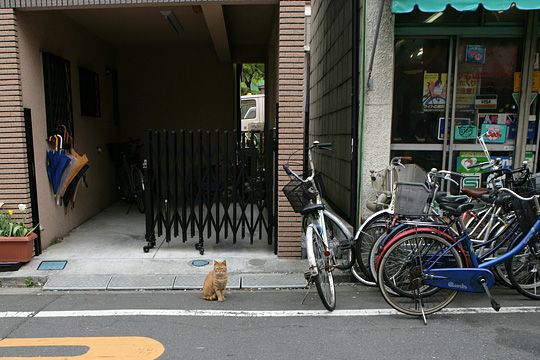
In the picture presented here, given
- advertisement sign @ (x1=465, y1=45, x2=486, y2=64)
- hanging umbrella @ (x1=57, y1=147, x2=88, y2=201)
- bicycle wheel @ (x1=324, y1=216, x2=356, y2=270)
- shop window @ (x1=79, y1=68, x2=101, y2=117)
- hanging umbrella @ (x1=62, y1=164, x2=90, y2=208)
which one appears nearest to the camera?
bicycle wheel @ (x1=324, y1=216, x2=356, y2=270)

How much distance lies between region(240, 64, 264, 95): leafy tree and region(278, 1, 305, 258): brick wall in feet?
55.3

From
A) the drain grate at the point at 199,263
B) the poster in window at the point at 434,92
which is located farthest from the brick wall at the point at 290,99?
the poster in window at the point at 434,92

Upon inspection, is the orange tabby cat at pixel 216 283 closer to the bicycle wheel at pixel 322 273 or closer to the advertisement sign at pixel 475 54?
the bicycle wheel at pixel 322 273

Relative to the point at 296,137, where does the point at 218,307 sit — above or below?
below

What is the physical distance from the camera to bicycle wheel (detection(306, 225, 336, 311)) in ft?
13.3

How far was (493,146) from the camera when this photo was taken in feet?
18.5

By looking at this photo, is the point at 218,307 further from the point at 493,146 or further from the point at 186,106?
the point at 186,106

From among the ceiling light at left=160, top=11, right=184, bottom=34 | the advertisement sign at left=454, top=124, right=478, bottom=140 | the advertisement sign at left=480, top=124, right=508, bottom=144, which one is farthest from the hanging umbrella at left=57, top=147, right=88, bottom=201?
the advertisement sign at left=480, top=124, right=508, bottom=144

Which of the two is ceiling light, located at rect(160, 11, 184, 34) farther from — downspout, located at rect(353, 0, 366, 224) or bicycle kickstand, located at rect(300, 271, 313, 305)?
bicycle kickstand, located at rect(300, 271, 313, 305)

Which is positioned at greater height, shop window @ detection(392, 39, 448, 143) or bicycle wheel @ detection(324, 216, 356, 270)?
shop window @ detection(392, 39, 448, 143)

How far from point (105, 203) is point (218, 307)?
5.15 m

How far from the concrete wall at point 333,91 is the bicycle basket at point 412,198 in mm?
2280

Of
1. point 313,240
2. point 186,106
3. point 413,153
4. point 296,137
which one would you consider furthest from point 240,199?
point 186,106

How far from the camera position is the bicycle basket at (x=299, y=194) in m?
4.34
